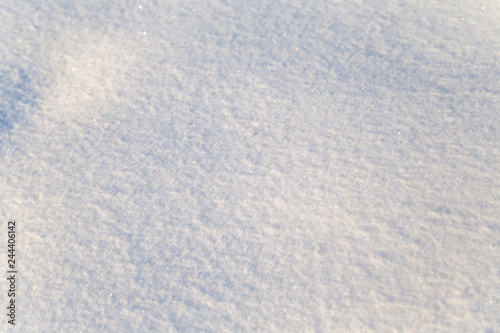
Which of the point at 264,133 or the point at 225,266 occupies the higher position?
the point at 264,133

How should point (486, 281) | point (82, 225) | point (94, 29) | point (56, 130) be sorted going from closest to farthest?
point (486, 281) < point (82, 225) < point (56, 130) < point (94, 29)

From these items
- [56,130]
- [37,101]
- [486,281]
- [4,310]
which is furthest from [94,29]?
[486,281]

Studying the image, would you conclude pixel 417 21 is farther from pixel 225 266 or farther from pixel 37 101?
pixel 37 101

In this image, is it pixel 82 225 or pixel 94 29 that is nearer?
pixel 82 225

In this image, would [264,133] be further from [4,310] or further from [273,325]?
[4,310]

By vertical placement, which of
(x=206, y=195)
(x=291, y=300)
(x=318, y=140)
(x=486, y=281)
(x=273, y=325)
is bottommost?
(x=273, y=325)

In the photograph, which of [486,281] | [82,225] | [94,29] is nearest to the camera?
[486,281]

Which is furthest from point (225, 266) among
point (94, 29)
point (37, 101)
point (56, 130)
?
point (94, 29)
